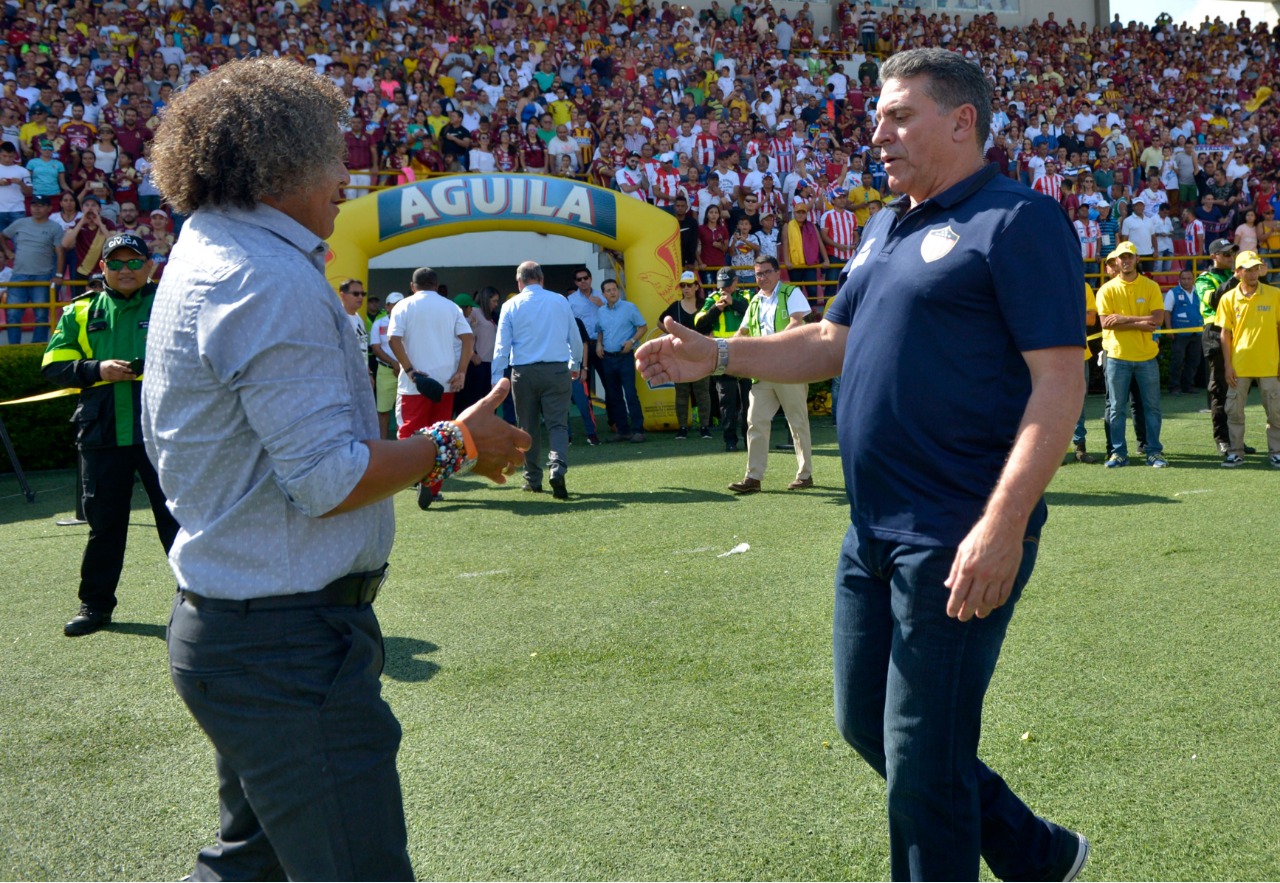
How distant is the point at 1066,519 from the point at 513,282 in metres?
15.0

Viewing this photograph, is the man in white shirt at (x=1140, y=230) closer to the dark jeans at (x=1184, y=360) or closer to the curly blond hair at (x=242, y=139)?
the dark jeans at (x=1184, y=360)

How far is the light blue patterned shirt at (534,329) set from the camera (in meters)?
9.55

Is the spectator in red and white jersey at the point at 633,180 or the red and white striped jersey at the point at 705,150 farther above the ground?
the red and white striped jersey at the point at 705,150

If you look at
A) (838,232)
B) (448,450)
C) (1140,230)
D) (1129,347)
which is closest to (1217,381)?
(1129,347)

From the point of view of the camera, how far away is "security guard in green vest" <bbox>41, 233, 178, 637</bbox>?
19.0 ft

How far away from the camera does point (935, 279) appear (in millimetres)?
2418

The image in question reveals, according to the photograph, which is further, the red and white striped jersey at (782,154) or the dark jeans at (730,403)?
the red and white striped jersey at (782,154)

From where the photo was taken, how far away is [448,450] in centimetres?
218

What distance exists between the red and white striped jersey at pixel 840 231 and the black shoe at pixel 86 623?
14.4 metres

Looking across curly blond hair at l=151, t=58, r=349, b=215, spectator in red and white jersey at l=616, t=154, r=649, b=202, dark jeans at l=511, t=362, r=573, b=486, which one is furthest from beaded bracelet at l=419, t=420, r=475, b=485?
spectator in red and white jersey at l=616, t=154, r=649, b=202

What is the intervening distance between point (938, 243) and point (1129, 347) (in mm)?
8723

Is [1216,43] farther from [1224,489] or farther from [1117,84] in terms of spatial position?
[1224,489]

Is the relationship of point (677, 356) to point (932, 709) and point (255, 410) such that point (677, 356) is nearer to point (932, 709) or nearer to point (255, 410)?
point (932, 709)

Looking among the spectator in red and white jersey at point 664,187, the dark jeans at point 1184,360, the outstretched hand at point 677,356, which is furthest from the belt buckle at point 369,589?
the dark jeans at point 1184,360
